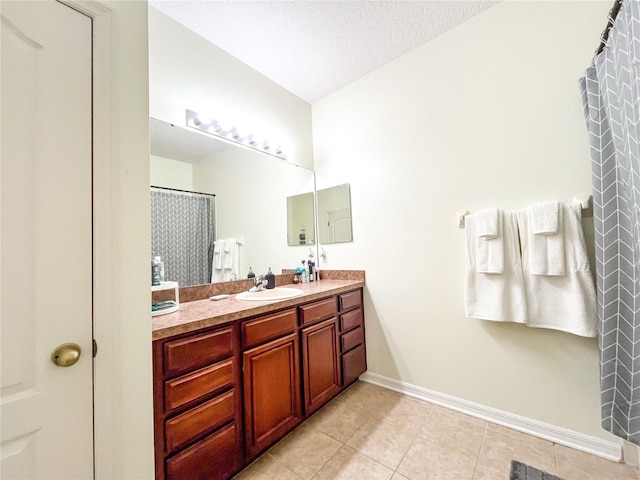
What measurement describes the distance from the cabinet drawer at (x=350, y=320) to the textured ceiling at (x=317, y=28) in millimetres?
2061

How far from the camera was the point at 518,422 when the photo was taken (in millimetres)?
1561

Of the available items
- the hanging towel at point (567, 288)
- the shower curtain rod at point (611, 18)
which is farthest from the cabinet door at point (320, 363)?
the shower curtain rod at point (611, 18)

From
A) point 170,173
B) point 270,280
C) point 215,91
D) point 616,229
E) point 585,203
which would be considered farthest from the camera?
point 270,280

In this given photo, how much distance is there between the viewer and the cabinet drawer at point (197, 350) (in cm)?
101

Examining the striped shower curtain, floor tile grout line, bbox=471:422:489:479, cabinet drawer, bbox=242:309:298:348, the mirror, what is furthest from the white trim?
the striped shower curtain

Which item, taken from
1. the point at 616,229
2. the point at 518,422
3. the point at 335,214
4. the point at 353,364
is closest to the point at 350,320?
the point at 353,364

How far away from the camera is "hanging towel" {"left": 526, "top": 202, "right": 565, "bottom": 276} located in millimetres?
1357

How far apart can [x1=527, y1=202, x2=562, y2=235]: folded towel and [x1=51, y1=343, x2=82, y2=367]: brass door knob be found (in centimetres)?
206

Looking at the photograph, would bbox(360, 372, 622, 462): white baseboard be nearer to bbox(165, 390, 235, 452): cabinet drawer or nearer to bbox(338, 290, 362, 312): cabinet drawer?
bbox(338, 290, 362, 312): cabinet drawer

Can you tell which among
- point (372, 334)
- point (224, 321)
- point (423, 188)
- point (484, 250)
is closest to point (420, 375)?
point (372, 334)

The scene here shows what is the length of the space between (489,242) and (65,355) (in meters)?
1.99

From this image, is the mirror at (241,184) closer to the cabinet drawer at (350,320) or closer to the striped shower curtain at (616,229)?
the cabinet drawer at (350,320)

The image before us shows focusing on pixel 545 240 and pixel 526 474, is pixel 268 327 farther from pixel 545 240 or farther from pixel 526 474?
pixel 545 240

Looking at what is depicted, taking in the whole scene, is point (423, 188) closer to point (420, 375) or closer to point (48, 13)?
point (420, 375)
